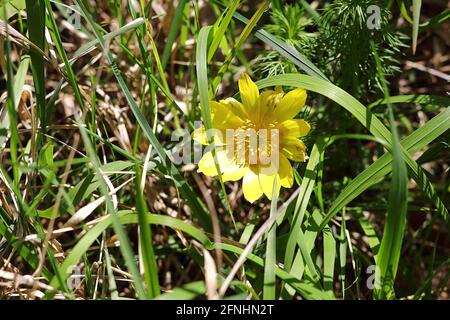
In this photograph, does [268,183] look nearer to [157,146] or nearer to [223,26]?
[157,146]

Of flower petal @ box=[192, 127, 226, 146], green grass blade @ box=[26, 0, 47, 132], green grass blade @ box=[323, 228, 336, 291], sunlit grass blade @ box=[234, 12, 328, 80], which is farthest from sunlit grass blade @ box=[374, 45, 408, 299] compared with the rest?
green grass blade @ box=[26, 0, 47, 132]

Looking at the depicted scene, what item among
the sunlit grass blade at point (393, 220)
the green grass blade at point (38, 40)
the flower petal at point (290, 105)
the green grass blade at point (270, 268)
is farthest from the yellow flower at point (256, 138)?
the green grass blade at point (38, 40)

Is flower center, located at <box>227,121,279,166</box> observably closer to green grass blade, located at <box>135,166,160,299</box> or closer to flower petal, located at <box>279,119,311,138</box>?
flower petal, located at <box>279,119,311,138</box>

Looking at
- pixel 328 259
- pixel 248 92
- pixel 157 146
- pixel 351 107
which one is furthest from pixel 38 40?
pixel 328 259

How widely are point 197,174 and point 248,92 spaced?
43 centimetres

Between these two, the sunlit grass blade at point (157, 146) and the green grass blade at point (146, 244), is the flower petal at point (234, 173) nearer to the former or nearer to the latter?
the sunlit grass blade at point (157, 146)

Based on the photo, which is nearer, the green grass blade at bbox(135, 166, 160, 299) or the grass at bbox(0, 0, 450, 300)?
the green grass blade at bbox(135, 166, 160, 299)

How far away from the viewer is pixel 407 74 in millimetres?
2232

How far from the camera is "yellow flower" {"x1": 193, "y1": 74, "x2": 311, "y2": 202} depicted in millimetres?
1482

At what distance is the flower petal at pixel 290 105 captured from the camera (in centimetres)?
146

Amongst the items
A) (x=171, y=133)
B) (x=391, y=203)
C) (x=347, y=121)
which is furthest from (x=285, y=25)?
(x=391, y=203)

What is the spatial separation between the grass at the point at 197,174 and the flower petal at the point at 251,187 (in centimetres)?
8

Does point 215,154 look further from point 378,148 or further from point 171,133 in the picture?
point 378,148

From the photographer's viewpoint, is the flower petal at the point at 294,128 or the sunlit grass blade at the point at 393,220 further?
the flower petal at the point at 294,128
